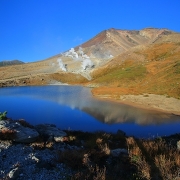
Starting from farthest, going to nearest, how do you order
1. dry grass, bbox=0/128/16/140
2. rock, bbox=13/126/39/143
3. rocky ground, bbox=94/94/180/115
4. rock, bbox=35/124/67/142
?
Result: rocky ground, bbox=94/94/180/115 < rock, bbox=35/124/67/142 < rock, bbox=13/126/39/143 < dry grass, bbox=0/128/16/140

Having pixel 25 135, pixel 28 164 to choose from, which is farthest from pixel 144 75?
pixel 28 164

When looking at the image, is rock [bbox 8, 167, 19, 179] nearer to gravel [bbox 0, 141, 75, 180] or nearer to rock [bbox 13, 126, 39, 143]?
gravel [bbox 0, 141, 75, 180]

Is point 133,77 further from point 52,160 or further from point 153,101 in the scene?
point 52,160

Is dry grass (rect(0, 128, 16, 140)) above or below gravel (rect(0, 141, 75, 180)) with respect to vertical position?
above

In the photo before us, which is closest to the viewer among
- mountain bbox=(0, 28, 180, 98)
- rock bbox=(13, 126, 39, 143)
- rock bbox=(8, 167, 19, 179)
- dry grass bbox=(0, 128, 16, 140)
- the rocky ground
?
rock bbox=(8, 167, 19, 179)

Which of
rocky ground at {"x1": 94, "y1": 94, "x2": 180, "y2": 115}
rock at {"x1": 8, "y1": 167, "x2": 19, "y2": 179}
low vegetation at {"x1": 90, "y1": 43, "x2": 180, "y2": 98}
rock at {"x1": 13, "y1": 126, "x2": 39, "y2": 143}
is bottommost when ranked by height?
rocky ground at {"x1": 94, "y1": 94, "x2": 180, "y2": 115}

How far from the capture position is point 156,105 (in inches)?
1335

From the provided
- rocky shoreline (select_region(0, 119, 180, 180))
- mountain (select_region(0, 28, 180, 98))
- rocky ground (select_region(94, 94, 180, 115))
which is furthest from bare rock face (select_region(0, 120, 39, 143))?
mountain (select_region(0, 28, 180, 98))

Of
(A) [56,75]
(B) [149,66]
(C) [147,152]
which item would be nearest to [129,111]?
(C) [147,152]

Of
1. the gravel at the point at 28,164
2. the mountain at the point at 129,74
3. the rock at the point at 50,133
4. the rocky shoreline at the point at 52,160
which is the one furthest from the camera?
the mountain at the point at 129,74

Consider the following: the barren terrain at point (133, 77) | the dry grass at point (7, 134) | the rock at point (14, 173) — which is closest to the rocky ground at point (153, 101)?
the barren terrain at point (133, 77)

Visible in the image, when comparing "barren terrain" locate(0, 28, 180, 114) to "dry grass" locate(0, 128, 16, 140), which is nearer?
"dry grass" locate(0, 128, 16, 140)

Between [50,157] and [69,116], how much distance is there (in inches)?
681

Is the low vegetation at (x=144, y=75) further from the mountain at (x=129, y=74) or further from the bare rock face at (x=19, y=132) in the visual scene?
the bare rock face at (x=19, y=132)
